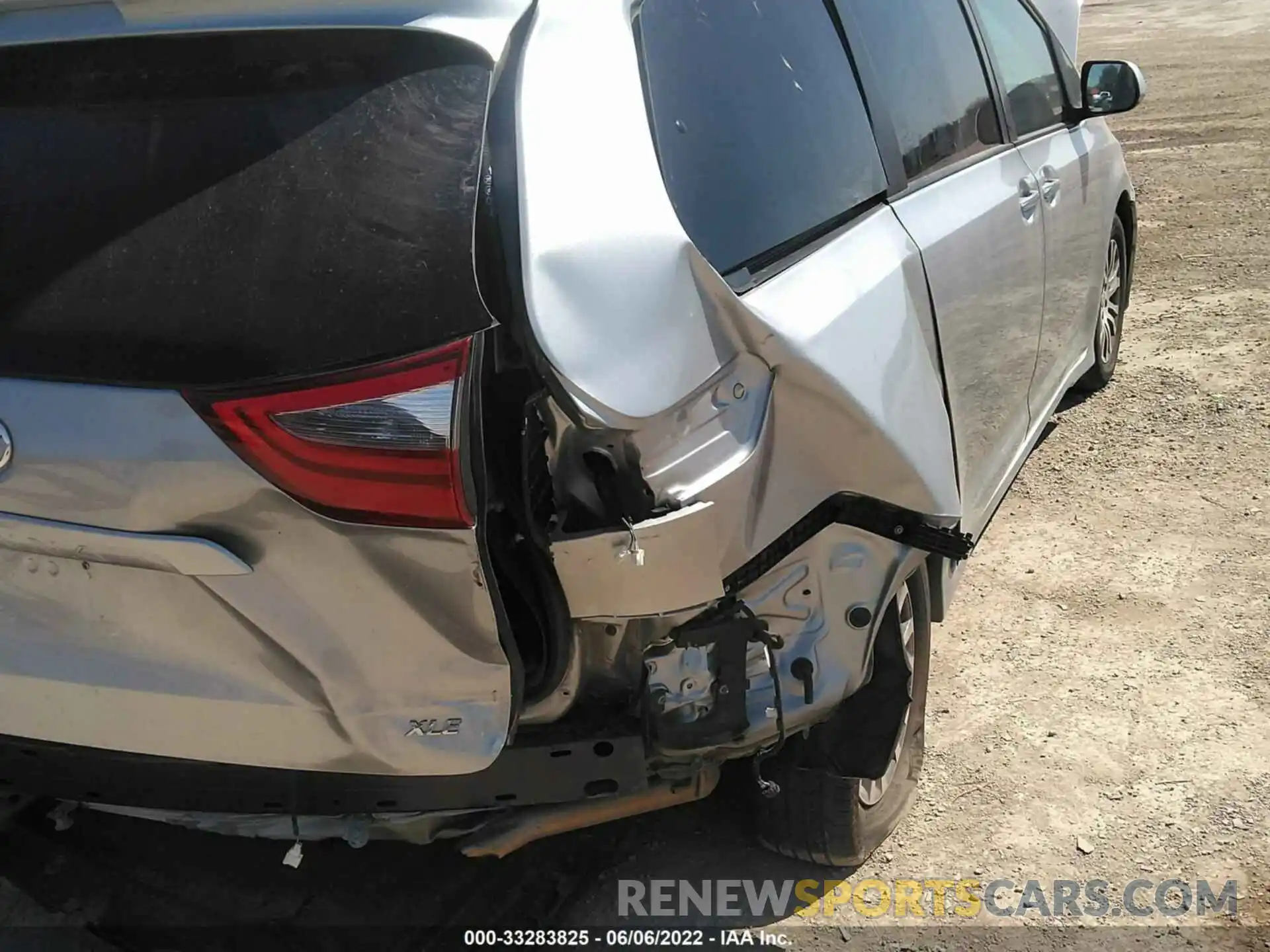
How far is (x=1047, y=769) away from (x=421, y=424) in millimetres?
2099

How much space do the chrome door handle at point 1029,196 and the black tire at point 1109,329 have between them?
1.54 meters

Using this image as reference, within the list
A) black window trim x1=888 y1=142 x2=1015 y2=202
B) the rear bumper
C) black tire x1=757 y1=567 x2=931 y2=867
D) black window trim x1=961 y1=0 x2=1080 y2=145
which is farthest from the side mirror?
the rear bumper

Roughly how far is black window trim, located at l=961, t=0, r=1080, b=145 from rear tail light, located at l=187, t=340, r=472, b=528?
2.57m

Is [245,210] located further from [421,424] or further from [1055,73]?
[1055,73]

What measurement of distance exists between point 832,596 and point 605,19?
3.68 feet

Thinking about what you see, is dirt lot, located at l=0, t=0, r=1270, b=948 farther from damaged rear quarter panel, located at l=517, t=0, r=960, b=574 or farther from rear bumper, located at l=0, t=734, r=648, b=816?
damaged rear quarter panel, located at l=517, t=0, r=960, b=574

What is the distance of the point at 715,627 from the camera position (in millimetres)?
2010

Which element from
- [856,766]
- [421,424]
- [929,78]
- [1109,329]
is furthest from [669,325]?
[1109,329]

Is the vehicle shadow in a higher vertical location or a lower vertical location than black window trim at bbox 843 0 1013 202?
lower

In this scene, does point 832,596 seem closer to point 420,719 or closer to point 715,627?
point 715,627

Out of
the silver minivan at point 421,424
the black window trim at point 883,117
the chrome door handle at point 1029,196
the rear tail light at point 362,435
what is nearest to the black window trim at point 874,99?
the black window trim at point 883,117

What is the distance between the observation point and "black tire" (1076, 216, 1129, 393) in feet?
16.4

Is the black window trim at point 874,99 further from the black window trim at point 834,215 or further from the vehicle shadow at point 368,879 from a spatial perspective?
the vehicle shadow at point 368,879

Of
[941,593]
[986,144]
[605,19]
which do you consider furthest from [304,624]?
[986,144]
